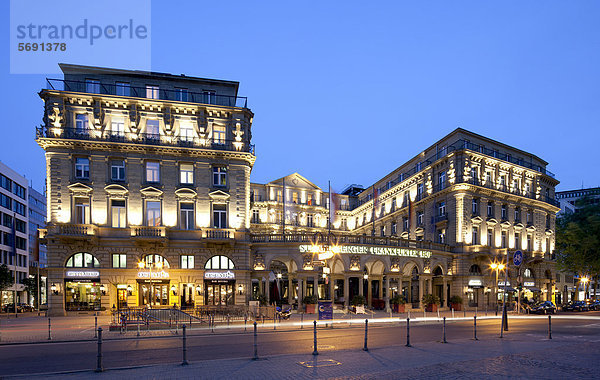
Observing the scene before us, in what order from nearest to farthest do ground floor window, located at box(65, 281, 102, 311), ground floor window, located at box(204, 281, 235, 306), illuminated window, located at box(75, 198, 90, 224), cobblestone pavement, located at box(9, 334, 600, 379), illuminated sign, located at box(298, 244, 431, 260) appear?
cobblestone pavement, located at box(9, 334, 600, 379), ground floor window, located at box(65, 281, 102, 311), illuminated window, located at box(75, 198, 90, 224), ground floor window, located at box(204, 281, 235, 306), illuminated sign, located at box(298, 244, 431, 260)

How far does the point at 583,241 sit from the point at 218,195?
51324mm

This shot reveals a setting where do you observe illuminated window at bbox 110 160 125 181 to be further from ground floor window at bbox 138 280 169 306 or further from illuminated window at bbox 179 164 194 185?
ground floor window at bbox 138 280 169 306

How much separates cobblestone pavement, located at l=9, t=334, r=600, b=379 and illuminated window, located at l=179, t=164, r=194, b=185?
30.9 metres

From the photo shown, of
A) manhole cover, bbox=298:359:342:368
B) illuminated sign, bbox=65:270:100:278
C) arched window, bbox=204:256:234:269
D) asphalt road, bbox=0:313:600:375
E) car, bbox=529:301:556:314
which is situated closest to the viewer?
manhole cover, bbox=298:359:342:368

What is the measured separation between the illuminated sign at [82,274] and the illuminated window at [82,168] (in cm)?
919

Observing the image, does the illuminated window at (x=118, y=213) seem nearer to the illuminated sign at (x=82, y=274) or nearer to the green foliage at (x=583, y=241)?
the illuminated sign at (x=82, y=274)

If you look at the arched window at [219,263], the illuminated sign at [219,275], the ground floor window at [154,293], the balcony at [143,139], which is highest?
the balcony at [143,139]

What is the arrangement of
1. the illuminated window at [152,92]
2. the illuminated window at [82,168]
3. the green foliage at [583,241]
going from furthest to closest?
the green foliage at [583,241], the illuminated window at [152,92], the illuminated window at [82,168]

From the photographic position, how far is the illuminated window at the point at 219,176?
143ft

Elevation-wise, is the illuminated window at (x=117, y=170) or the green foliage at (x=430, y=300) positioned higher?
the illuminated window at (x=117, y=170)

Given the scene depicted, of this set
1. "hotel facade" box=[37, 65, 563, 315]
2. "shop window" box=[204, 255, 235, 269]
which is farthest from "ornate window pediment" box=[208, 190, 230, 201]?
"shop window" box=[204, 255, 235, 269]

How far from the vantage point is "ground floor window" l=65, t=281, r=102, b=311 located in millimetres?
39188

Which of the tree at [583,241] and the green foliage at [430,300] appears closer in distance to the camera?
the green foliage at [430,300]

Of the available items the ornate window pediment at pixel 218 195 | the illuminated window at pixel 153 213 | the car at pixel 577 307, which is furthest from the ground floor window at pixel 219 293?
the car at pixel 577 307
